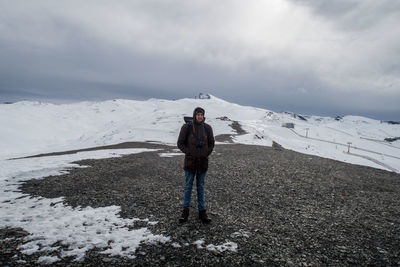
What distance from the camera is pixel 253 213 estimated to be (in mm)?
9328

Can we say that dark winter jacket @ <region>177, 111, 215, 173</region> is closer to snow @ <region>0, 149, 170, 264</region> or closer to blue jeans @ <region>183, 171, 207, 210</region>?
blue jeans @ <region>183, 171, 207, 210</region>

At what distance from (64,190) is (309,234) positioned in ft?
37.9

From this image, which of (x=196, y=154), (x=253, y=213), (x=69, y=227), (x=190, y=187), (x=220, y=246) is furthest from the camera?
(x=253, y=213)

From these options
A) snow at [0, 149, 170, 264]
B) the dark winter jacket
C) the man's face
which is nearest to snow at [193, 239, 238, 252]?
snow at [0, 149, 170, 264]

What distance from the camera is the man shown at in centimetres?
798

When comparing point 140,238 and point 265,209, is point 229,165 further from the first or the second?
point 140,238

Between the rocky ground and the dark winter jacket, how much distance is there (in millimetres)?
2067

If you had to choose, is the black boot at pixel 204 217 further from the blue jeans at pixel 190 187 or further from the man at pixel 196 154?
the blue jeans at pixel 190 187

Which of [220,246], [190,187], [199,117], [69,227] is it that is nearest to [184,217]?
[190,187]

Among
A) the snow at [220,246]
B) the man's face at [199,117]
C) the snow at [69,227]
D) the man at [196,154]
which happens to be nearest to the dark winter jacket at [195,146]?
the man at [196,154]

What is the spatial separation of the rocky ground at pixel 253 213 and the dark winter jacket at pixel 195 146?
207cm

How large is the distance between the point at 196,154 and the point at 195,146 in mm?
288

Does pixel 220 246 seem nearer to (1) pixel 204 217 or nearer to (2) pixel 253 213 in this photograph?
(1) pixel 204 217

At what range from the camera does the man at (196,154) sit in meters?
7.98
